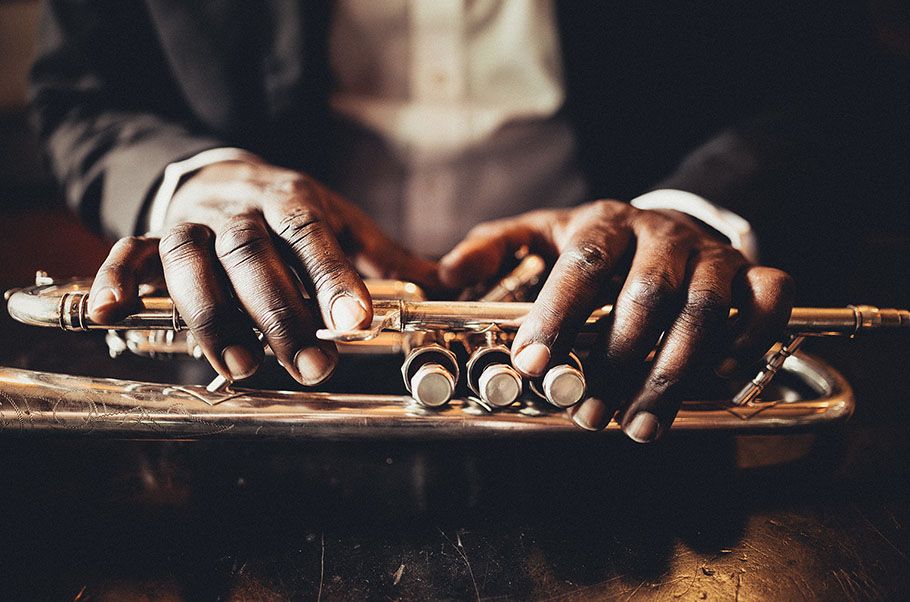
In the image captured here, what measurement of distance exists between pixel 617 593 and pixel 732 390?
0.33m

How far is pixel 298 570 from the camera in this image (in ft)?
1.38

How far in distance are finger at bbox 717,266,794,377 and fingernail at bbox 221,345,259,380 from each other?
1.44ft

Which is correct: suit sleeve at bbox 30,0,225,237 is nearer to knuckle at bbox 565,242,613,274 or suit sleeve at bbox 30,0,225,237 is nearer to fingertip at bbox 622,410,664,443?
knuckle at bbox 565,242,613,274

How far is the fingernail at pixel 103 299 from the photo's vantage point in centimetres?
42

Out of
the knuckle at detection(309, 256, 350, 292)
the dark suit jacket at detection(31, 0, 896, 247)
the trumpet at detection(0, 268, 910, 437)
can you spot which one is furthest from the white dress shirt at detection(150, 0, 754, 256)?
Answer: the knuckle at detection(309, 256, 350, 292)

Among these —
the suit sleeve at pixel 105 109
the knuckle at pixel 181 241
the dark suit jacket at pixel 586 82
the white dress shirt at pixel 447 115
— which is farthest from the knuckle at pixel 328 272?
the white dress shirt at pixel 447 115

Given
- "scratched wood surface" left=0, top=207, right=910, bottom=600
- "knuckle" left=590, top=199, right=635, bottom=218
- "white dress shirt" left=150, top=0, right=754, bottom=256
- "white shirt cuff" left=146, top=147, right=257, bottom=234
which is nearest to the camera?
"scratched wood surface" left=0, top=207, right=910, bottom=600

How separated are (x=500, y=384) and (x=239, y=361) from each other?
0.74 feet

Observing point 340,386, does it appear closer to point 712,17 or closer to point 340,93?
point 340,93

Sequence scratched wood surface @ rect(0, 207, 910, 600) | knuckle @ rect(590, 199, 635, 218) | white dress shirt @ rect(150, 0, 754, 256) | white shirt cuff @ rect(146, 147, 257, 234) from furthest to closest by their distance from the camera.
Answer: white dress shirt @ rect(150, 0, 754, 256) → white shirt cuff @ rect(146, 147, 257, 234) → knuckle @ rect(590, 199, 635, 218) → scratched wood surface @ rect(0, 207, 910, 600)

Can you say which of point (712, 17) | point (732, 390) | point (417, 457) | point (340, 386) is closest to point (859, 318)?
point (732, 390)

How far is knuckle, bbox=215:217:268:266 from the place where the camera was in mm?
437

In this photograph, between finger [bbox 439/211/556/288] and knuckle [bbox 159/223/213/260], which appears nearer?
knuckle [bbox 159/223/213/260]

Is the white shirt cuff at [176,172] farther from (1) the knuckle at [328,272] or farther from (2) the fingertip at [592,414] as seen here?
(2) the fingertip at [592,414]
